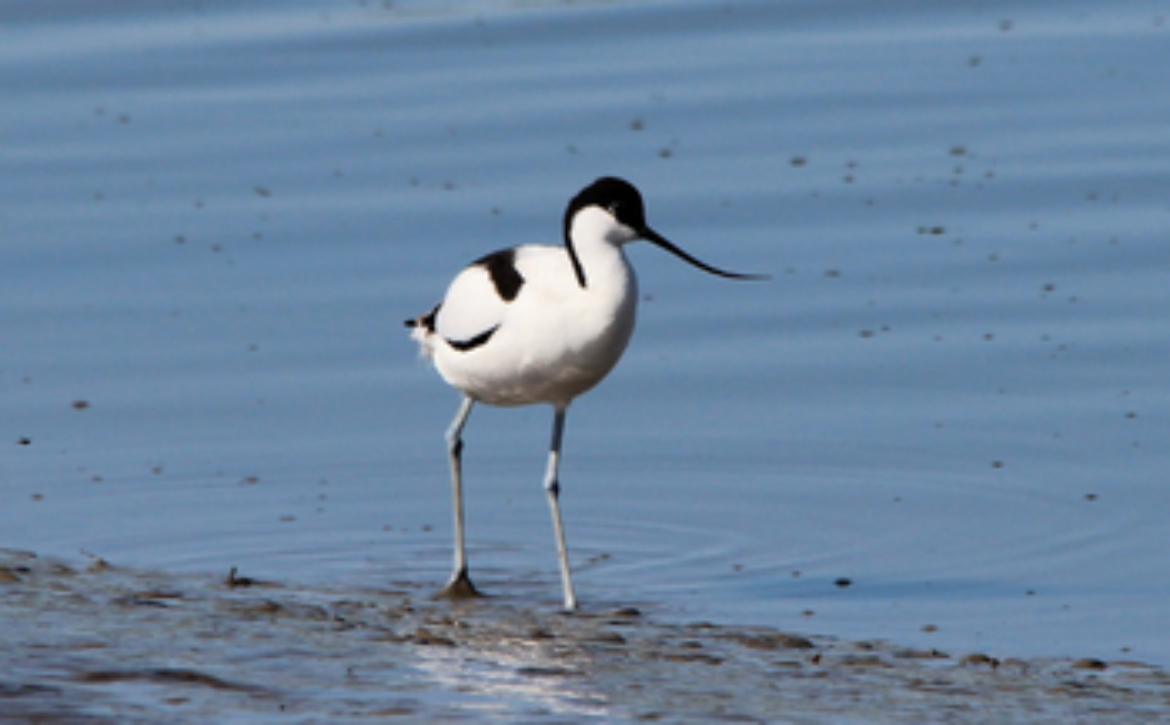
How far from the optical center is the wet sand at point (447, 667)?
251 inches

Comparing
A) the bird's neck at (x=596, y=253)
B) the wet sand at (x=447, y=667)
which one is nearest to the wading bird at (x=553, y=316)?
the bird's neck at (x=596, y=253)

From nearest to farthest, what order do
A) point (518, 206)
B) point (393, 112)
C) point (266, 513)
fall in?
point (266, 513) < point (518, 206) < point (393, 112)

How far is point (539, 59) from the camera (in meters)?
19.3

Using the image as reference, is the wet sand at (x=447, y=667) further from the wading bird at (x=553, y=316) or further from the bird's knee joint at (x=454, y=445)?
the bird's knee joint at (x=454, y=445)

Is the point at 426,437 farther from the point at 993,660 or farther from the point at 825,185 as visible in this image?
the point at 825,185

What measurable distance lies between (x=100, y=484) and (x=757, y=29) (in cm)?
1177

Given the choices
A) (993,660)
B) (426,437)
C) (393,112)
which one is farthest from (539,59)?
(993,660)

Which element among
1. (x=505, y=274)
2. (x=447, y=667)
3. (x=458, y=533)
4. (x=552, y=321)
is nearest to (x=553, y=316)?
(x=552, y=321)

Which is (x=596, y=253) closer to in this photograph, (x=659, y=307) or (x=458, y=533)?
(x=458, y=533)

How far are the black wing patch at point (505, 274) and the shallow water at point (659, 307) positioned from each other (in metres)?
1.23

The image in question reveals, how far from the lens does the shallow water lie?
909 centimetres

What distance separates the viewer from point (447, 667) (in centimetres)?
695

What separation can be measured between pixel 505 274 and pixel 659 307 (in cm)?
446

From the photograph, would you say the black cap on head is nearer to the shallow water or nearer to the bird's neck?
the bird's neck
